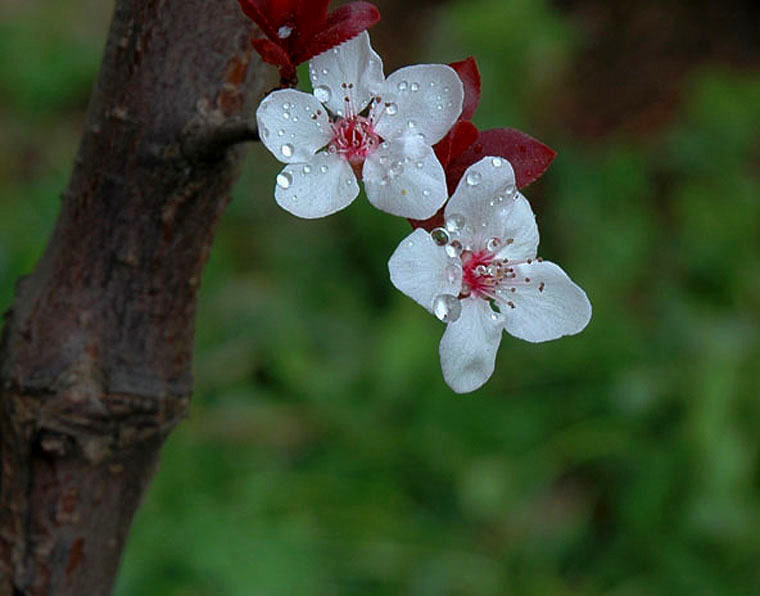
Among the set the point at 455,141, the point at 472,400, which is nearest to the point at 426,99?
the point at 455,141

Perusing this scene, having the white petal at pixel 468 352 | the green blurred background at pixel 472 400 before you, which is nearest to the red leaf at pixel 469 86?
the white petal at pixel 468 352

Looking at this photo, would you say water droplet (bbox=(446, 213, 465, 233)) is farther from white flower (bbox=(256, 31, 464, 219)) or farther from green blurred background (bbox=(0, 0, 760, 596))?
green blurred background (bbox=(0, 0, 760, 596))

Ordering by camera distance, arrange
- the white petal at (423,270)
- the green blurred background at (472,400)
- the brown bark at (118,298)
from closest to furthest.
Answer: the white petal at (423,270) → the brown bark at (118,298) → the green blurred background at (472,400)

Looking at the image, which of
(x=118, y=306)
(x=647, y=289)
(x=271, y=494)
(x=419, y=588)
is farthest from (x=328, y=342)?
(x=118, y=306)

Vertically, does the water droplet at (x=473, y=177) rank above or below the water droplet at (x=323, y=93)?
below

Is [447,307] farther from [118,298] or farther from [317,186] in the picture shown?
[118,298]

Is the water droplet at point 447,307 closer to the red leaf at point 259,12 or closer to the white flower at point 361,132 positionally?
the white flower at point 361,132
